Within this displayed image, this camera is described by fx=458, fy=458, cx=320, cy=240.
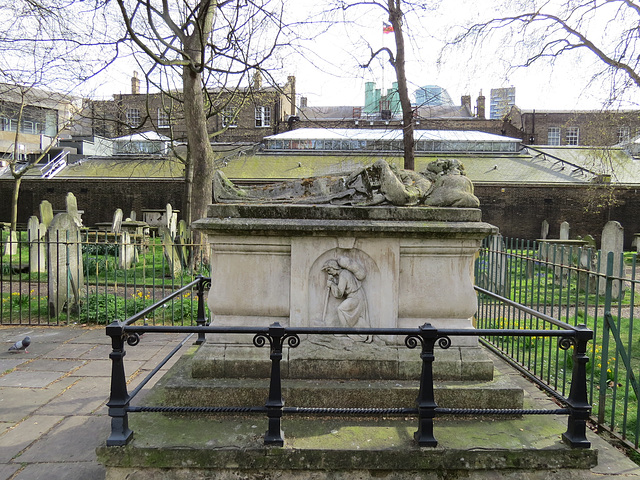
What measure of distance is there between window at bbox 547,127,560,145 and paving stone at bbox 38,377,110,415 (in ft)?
127

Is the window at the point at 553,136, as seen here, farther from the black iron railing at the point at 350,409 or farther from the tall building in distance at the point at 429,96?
the black iron railing at the point at 350,409

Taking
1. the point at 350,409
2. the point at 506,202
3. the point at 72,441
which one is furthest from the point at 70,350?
the point at 506,202

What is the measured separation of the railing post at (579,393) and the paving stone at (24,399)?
A: 4237 millimetres

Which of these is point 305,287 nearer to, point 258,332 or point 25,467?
point 258,332

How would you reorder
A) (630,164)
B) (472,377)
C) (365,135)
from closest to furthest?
(472,377)
(630,164)
(365,135)

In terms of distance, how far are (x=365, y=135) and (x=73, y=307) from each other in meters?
23.6

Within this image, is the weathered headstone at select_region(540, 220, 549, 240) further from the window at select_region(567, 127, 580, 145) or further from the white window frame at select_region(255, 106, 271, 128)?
the white window frame at select_region(255, 106, 271, 128)

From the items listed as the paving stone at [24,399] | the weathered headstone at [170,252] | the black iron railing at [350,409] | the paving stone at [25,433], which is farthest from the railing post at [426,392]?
the weathered headstone at [170,252]

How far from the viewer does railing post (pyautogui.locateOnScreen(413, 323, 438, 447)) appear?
271 centimetres

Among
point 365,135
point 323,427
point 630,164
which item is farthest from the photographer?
point 365,135

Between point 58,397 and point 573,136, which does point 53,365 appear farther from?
point 573,136

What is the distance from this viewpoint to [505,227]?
988 inches

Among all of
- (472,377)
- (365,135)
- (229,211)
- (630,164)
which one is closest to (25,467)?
(229,211)

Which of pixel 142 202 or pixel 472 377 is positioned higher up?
pixel 142 202
